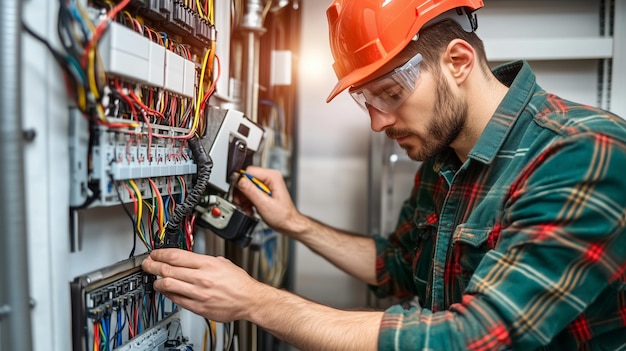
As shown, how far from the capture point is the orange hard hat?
1044mm

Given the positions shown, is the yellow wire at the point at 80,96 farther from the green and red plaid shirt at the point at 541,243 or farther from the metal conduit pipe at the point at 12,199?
the green and red plaid shirt at the point at 541,243

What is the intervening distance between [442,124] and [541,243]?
0.38 m

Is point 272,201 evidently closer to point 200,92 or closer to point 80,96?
point 200,92

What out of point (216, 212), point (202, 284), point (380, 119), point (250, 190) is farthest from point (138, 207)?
point (380, 119)

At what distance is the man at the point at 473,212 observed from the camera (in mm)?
834

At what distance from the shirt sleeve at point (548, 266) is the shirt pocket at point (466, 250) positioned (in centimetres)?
14

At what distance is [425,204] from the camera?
1436mm

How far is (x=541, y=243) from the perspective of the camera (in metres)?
0.83

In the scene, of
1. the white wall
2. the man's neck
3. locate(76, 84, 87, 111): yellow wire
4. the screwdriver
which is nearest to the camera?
locate(76, 84, 87, 111): yellow wire

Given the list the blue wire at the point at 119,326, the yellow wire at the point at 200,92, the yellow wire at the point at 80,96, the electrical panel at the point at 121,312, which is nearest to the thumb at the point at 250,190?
the yellow wire at the point at 200,92

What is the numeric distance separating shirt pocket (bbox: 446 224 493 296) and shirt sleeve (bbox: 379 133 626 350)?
14 cm

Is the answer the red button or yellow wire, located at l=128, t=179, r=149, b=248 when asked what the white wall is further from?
yellow wire, located at l=128, t=179, r=149, b=248

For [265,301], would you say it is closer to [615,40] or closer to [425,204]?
[425,204]

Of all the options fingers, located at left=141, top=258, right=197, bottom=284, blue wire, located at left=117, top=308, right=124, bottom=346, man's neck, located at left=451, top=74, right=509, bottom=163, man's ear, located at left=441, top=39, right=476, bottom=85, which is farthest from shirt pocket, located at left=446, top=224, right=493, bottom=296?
blue wire, located at left=117, top=308, right=124, bottom=346
